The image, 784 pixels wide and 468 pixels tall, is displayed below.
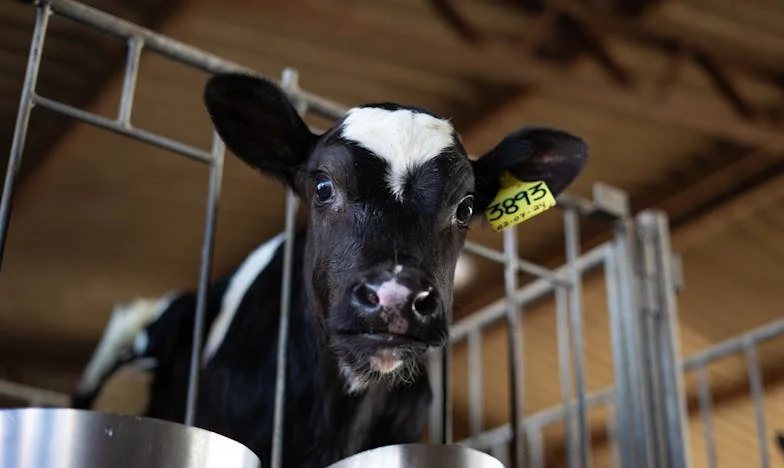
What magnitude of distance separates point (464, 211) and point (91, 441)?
1.07m

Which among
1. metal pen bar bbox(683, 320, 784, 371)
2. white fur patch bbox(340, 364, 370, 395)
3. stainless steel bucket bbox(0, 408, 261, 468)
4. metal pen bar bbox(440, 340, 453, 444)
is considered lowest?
stainless steel bucket bbox(0, 408, 261, 468)

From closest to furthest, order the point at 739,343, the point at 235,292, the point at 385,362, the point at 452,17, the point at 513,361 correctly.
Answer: the point at 385,362
the point at 513,361
the point at 235,292
the point at 739,343
the point at 452,17

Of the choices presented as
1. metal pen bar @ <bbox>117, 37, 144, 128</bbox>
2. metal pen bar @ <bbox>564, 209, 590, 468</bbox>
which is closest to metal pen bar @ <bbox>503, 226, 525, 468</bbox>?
metal pen bar @ <bbox>564, 209, 590, 468</bbox>

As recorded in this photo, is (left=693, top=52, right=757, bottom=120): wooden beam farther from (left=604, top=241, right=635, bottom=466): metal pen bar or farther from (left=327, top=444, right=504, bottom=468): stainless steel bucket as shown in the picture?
(left=327, top=444, right=504, bottom=468): stainless steel bucket

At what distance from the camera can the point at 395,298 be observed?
1739 millimetres

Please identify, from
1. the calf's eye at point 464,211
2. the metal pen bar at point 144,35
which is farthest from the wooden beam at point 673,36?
the calf's eye at point 464,211

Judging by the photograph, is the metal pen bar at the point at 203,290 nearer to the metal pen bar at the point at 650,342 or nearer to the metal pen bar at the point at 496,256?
the metal pen bar at the point at 496,256

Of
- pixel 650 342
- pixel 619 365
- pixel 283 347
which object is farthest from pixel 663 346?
pixel 283 347

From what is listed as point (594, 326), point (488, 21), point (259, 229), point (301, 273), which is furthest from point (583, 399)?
point (594, 326)

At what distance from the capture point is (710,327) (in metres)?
8.85

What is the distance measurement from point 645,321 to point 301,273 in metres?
1.15

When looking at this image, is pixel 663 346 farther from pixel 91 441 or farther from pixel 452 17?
pixel 452 17

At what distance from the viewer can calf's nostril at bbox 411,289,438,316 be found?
1747 mm

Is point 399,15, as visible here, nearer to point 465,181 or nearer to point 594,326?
point 465,181
